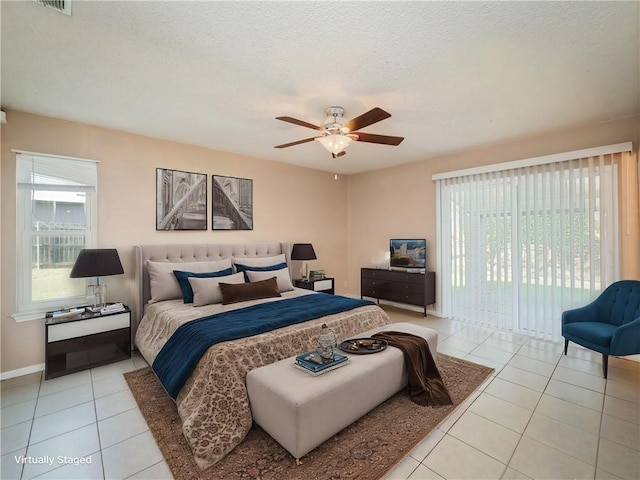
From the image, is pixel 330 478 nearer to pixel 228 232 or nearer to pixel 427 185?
pixel 228 232

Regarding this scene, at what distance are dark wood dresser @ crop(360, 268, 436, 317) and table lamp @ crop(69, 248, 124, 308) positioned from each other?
13.2 feet

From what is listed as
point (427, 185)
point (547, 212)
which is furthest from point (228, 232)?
point (547, 212)

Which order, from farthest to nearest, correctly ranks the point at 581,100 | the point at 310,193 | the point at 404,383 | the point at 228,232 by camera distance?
the point at 310,193 → the point at 228,232 → the point at 581,100 → the point at 404,383

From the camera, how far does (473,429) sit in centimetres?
215

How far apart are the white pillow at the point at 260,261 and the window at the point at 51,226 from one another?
1.77 meters

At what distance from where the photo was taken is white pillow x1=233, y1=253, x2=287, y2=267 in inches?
169

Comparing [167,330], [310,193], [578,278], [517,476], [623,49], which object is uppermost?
[623,49]

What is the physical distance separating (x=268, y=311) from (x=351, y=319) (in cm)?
87

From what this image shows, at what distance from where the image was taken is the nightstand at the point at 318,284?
5.06 meters

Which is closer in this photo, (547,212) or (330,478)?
(330,478)

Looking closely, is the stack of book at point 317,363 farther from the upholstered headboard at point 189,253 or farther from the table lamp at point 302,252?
the table lamp at point 302,252

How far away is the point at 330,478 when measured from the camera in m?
1.70

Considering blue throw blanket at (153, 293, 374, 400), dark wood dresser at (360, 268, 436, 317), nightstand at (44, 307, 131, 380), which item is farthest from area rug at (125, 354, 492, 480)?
dark wood dresser at (360, 268, 436, 317)

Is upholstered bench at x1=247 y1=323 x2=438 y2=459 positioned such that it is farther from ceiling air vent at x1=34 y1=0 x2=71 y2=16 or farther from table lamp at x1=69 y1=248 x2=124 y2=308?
ceiling air vent at x1=34 y1=0 x2=71 y2=16
